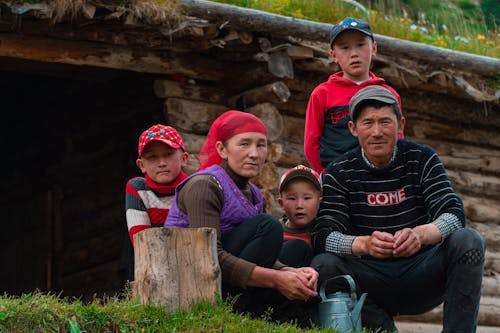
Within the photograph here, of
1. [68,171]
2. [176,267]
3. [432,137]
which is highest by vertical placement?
[432,137]

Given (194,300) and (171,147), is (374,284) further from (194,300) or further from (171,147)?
(171,147)

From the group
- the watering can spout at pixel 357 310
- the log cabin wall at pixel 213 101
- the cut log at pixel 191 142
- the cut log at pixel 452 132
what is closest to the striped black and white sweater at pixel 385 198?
the watering can spout at pixel 357 310

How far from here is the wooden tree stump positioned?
443 centimetres

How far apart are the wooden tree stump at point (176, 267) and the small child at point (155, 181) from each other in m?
1.01

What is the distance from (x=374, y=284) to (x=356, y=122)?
878 mm

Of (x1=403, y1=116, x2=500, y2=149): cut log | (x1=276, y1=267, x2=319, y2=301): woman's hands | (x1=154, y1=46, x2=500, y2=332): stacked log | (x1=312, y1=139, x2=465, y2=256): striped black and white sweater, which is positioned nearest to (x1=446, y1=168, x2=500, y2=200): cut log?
(x1=154, y1=46, x2=500, y2=332): stacked log

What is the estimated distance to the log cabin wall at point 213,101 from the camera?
770cm

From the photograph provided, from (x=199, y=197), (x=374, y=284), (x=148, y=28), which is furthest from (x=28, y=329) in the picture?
(x=148, y=28)

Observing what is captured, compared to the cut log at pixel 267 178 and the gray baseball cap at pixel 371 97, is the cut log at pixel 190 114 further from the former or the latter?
the gray baseball cap at pixel 371 97

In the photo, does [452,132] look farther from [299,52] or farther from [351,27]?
[351,27]

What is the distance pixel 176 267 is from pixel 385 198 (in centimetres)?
126

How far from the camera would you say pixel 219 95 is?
8.52 meters

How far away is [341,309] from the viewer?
478cm

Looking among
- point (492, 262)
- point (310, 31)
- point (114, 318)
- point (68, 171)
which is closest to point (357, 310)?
point (114, 318)
